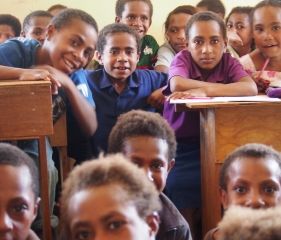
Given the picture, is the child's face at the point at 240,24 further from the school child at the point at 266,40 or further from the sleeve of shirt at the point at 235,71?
the sleeve of shirt at the point at 235,71

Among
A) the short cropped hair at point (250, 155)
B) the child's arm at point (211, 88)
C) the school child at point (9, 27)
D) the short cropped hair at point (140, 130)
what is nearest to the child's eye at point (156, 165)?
the short cropped hair at point (140, 130)

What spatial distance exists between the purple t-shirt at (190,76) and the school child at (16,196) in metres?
0.98

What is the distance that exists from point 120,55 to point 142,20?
2.74 feet

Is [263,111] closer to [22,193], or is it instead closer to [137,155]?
[137,155]

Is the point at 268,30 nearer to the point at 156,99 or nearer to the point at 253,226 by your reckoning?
the point at 156,99

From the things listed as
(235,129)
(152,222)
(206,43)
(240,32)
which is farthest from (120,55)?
(152,222)

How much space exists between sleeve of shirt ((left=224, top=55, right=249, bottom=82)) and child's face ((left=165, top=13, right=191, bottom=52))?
0.84 m

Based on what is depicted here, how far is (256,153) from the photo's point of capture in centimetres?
153

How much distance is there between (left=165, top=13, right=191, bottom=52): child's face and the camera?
3.14m

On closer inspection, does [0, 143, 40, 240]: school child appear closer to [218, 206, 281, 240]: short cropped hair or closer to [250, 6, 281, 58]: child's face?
[218, 206, 281, 240]: short cropped hair

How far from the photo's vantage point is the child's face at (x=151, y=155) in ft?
5.06

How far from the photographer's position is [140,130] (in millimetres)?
1638

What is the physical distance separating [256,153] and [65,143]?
0.82 metres

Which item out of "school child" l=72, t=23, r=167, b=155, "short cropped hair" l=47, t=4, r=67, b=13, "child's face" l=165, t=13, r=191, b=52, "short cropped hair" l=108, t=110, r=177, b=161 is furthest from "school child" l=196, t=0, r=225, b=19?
"short cropped hair" l=108, t=110, r=177, b=161
